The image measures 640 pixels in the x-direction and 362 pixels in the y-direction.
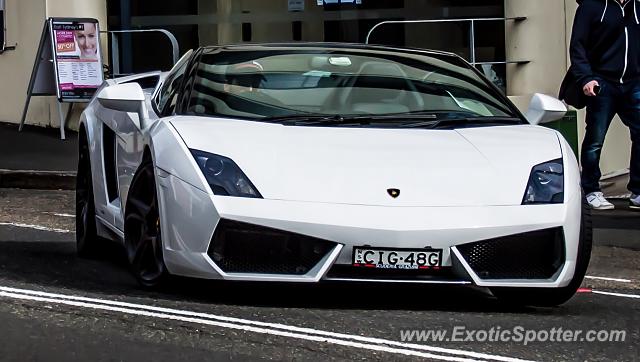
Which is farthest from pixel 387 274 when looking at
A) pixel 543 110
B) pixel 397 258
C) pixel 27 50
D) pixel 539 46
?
pixel 27 50

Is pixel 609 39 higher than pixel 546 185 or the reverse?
higher

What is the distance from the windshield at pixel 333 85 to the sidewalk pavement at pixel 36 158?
527 cm

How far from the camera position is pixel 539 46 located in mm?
12648

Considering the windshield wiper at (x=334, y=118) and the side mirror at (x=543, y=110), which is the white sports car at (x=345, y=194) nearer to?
the windshield wiper at (x=334, y=118)

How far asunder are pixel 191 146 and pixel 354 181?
729 millimetres

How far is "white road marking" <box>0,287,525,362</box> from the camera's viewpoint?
4.37 metres

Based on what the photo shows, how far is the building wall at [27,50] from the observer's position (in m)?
14.2

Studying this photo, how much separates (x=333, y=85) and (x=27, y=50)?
30.7ft

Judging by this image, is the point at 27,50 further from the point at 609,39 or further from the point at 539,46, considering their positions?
the point at 609,39

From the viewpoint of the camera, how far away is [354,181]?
16.2 feet

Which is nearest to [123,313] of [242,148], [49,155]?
[242,148]

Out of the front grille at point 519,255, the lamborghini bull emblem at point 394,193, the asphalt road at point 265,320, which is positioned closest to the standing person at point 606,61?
the asphalt road at point 265,320

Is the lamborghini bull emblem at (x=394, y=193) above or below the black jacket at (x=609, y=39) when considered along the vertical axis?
below

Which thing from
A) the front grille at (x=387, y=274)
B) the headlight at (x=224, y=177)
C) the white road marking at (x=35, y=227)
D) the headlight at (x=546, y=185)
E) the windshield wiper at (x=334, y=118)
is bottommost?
the white road marking at (x=35, y=227)
